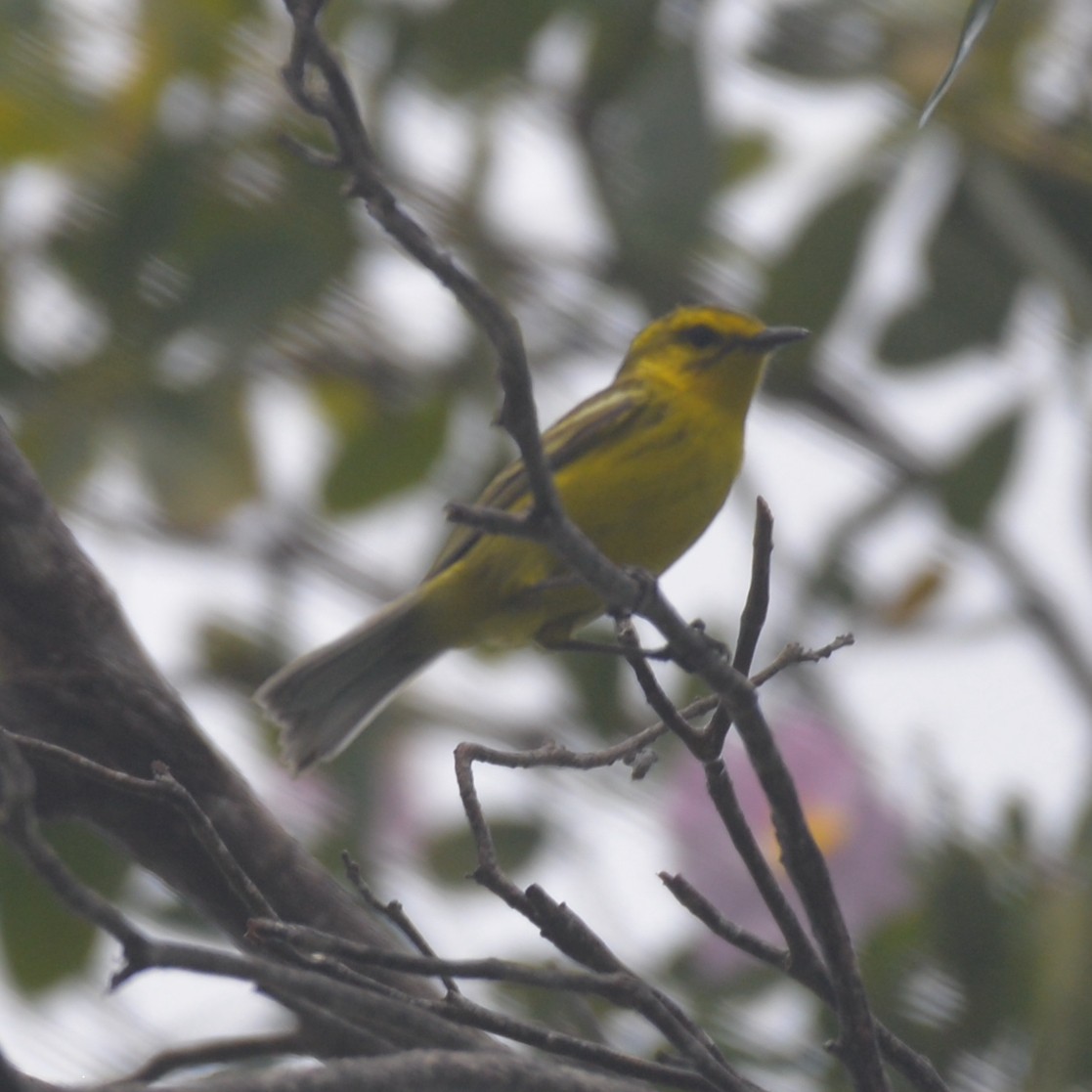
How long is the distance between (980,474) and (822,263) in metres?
0.74

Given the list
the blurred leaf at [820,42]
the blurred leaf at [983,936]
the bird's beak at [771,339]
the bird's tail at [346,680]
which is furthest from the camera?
the blurred leaf at [820,42]

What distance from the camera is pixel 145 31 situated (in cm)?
478

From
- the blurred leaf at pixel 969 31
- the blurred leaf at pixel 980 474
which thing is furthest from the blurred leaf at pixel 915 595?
the blurred leaf at pixel 969 31

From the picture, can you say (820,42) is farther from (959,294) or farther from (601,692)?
(601,692)

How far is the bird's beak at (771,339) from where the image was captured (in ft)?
13.2

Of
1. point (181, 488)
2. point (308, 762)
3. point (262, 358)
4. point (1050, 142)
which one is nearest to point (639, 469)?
point (308, 762)

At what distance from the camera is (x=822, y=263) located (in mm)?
4520

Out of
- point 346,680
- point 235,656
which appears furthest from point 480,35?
point 235,656

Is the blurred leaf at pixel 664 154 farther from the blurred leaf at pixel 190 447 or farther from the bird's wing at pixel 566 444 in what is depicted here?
the blurred leaf at pixel 190 447

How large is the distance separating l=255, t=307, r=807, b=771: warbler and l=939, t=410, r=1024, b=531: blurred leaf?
2.82ft

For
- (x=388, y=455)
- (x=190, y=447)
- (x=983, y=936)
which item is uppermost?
(x=388, y=455)

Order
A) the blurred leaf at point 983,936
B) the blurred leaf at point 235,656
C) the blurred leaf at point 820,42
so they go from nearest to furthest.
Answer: the blurred leaf at point 983,936, the blurred leaf at point 820,42, the blurred leaf at point 235,656

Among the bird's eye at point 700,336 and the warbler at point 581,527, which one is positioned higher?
the bird's eye at point 700,336

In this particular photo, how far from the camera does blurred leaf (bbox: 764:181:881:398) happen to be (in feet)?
14.7
